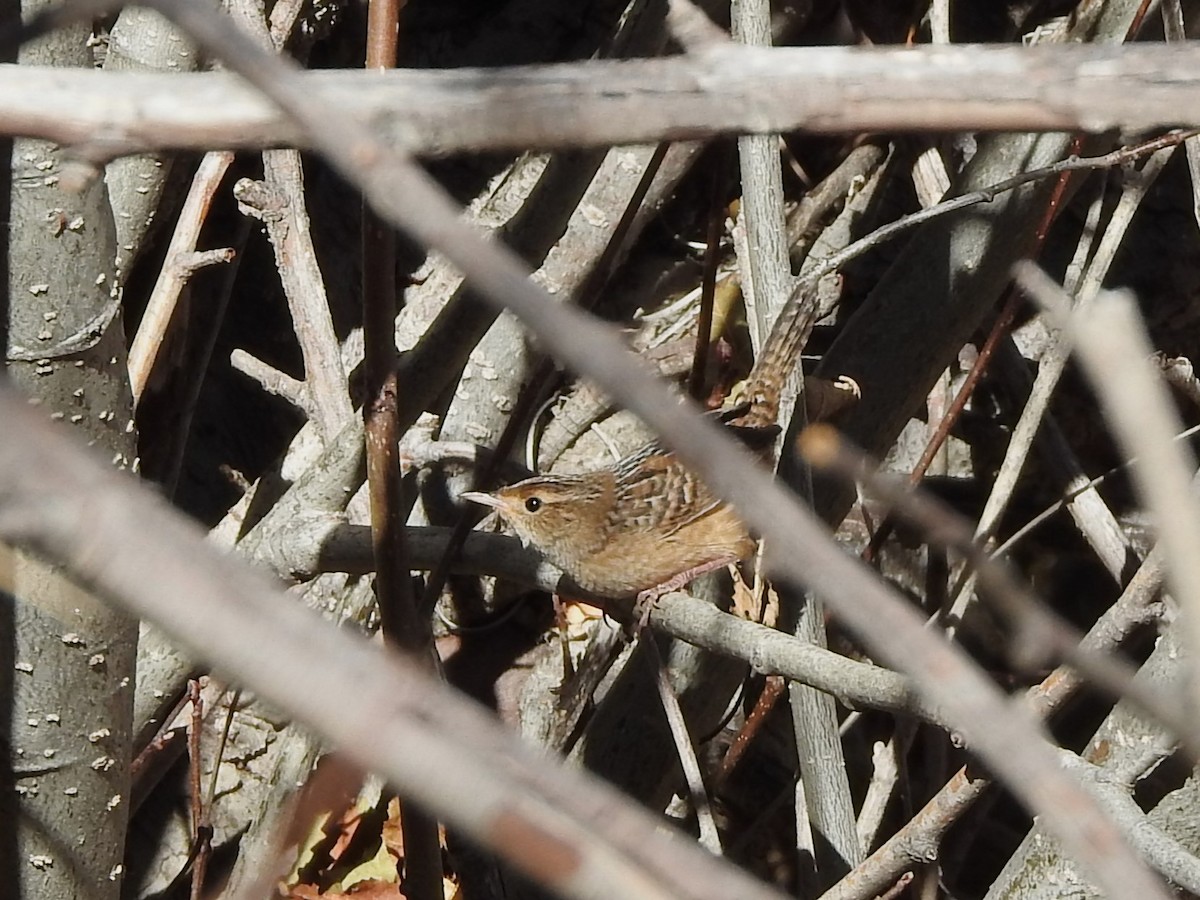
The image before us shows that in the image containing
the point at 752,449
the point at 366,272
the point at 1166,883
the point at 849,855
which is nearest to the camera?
the point at 366,272

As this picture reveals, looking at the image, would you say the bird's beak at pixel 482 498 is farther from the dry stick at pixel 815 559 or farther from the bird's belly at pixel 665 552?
the dry stick at pixel 815 559

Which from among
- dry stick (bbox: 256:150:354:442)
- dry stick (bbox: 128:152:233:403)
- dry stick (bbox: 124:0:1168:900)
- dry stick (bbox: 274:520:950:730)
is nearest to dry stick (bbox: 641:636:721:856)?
dry stick (bbox: 274:520:950:730)

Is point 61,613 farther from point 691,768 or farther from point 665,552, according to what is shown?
point 665,552

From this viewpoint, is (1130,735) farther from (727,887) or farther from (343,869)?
(343,869)

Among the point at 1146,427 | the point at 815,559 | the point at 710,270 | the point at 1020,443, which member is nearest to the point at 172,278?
the point at 710,270

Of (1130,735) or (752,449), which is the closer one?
(1130,735)

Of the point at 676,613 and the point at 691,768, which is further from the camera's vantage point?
the point at 676,613

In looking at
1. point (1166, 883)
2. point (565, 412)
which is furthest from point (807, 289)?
point (565, 412)
